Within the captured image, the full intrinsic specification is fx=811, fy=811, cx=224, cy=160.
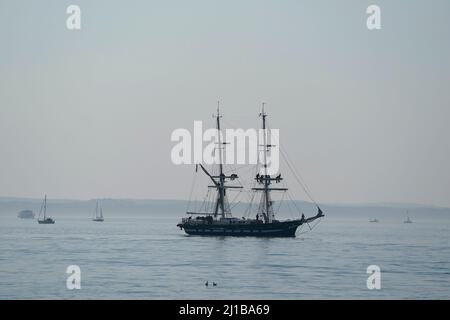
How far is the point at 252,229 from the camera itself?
140 metres

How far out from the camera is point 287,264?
88500 millimetres

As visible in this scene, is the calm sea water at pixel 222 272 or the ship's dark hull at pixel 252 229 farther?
the ship's dark hull at pixel 252 229

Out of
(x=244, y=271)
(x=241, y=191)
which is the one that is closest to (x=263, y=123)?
(x=241, y=191)

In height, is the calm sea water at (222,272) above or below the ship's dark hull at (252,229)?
below

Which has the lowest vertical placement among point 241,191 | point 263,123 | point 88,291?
point 88,291

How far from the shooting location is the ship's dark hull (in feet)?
456

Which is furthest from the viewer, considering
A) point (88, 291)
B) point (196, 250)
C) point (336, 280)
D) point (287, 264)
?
point (196, 250)

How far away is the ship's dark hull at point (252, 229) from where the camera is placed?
5472 inches

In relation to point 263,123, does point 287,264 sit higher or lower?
lower

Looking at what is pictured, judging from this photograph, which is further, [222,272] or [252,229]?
[252,229]

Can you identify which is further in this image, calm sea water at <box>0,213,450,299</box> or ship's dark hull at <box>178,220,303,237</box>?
ship's dark hull at <box>178,220,303,237</box>

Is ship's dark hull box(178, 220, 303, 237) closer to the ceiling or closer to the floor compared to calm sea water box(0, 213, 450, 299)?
closer to the ceiling
